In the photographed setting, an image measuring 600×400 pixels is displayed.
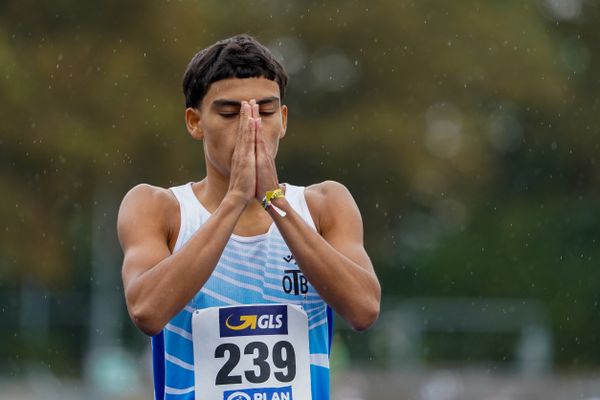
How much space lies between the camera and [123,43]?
2750 cm

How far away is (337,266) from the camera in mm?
5105

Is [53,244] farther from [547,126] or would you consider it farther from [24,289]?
[547,126]

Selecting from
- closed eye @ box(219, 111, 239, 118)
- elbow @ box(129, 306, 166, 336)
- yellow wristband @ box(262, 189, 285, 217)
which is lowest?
elbow @ box(129, 306, 166, 336)

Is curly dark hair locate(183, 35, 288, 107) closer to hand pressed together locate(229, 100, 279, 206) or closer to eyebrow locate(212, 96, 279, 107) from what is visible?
eyebrow locate(212, 96, 279, 107)

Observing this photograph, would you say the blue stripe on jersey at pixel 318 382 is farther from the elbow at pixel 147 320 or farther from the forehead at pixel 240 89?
the forehead at pixel 240 89

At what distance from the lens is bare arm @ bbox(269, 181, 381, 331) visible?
16.6 ft

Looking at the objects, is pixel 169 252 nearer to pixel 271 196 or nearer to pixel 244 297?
pixel 244 297

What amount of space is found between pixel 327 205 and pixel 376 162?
978 inches

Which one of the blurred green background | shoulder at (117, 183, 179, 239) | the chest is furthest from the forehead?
the blurred green background

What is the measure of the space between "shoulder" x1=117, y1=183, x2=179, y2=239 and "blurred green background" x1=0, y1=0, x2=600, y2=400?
16.5m

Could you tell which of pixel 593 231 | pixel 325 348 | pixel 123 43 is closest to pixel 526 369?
pixel 593 231

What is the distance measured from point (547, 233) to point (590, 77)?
4.09m

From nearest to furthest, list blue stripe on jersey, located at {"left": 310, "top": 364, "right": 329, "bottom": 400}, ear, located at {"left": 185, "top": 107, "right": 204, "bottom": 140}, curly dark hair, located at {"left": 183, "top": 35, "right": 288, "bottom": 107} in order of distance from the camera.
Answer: blue stripe on jersey, located at {"left": 310, "top": 364, "right": 329, "bottom": 400}
curly dark hair, located at {"left": 183, "top": 35, "right": 288, "bottom": 107}
ear, located at {"left": 185, "top": 107, "right": 204, "bottom": 140}

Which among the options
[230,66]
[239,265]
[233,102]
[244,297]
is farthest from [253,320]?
[230,66]
